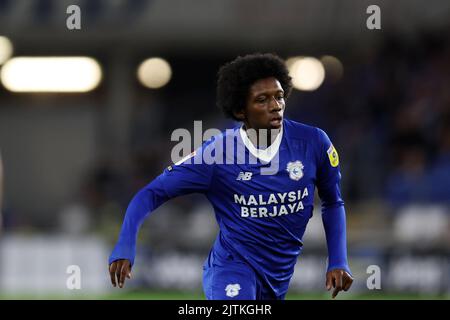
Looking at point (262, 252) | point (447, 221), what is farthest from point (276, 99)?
point (447, 221)

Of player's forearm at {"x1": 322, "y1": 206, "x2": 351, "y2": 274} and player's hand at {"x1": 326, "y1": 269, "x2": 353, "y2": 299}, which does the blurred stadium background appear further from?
player's hand at {"x1": 326, "y1": 269, "x2": 353, "y2": 299}

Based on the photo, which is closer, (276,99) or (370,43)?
(276,99)

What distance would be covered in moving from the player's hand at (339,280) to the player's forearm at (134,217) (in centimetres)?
110

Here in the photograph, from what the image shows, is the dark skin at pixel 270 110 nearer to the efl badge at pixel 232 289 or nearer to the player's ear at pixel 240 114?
the player's ear at pixel 240 114

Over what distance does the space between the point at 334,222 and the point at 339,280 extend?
0.45m

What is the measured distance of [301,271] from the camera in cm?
1520

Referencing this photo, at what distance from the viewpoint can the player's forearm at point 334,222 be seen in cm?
679

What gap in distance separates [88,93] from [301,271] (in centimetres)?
1017

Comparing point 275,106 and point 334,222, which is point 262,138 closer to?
point 275,106

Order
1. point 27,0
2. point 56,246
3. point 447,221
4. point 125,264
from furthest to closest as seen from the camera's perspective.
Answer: point 27,0 → point 56,246 → point 447,221 → point 125,264

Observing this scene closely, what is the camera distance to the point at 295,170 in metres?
6.66

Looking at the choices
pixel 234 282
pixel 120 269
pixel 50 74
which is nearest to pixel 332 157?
pixel 234 282

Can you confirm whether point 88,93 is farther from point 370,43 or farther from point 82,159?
point 370,43

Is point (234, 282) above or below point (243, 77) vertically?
below
